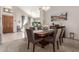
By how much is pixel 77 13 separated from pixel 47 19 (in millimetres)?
2832

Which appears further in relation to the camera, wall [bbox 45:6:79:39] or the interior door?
the interior door

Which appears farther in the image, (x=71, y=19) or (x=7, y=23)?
(x=7, y=23)

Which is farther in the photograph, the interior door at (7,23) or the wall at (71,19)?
the interior door at (7,23)

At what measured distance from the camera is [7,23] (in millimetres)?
9828

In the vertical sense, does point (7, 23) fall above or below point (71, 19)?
below

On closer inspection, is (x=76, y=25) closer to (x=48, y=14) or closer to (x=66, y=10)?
(x=66, y=10)

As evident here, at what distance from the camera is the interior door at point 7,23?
374 inches

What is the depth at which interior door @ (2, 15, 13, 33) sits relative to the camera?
9498 millimetres

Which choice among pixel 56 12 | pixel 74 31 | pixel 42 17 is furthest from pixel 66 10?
pixel 42 17
